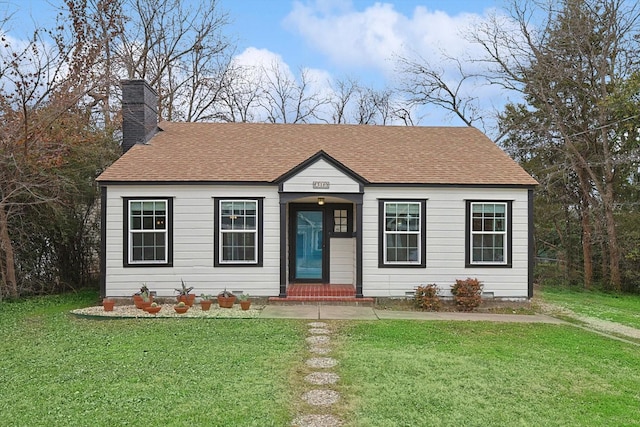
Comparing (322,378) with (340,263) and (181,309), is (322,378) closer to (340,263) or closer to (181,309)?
(181,309)

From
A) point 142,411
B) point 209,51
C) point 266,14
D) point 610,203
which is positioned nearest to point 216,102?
point 209,51

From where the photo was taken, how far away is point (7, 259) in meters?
11.9

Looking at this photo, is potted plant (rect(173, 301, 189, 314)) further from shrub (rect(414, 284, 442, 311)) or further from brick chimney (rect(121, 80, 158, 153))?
shrub (rect(414, 284, 442, 311))

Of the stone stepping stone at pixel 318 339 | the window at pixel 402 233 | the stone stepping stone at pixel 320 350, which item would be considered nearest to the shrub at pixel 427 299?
the window at pixel 402 233

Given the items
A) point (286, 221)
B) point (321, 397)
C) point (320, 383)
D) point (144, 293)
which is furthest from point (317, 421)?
point (286, 221)

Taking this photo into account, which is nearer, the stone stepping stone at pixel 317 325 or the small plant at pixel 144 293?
the stone stepping stone at pixel 317 325

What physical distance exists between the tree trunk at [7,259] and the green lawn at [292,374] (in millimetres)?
3202

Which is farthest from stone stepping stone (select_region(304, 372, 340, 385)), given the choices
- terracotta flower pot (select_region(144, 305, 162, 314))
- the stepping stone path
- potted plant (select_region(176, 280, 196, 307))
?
potted plant (select_region(176, 280, 196, 307))

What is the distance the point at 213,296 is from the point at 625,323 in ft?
29.3

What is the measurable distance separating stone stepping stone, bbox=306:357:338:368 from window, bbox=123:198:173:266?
19.0ft

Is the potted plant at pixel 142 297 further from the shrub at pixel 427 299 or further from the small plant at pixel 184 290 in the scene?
the shrub at pixel 427 299

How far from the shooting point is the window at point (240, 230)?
37.5ft

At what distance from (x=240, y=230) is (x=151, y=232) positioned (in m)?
2.01

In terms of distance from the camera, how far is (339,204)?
1291 centimetres
